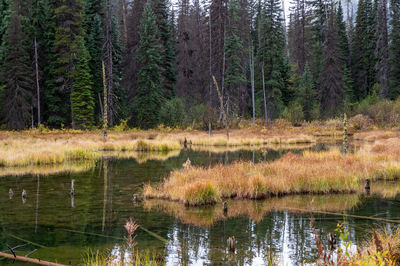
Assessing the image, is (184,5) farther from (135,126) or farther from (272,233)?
(272,233)

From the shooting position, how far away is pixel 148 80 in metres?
45.3

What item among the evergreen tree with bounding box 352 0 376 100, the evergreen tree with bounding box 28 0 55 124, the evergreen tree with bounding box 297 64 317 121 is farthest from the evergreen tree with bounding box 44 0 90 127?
the evergreen tree with bounding box 352 0 376 100

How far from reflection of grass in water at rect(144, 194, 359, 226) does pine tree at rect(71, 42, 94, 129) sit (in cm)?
3092

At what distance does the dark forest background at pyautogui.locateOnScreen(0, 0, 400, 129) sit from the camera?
41344 millimetres

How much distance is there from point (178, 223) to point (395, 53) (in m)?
49.9

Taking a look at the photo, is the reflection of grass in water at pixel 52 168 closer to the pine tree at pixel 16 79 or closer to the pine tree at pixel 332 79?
the pine tree at pixel 16 79

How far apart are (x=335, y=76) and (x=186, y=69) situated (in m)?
19.7

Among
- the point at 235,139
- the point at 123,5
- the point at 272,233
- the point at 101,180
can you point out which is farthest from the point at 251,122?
the point at 272,233

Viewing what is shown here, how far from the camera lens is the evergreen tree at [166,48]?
51903 millimetres

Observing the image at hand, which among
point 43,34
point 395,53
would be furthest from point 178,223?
point 395,53

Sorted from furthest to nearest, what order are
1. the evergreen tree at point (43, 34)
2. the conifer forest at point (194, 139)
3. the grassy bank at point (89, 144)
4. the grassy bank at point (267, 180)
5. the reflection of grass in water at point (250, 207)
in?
1. the evergreen tree at point (43, 34)
2. the grassy bank at point (89, 144)
3. the grassy bank at point (267, 180)
4. the reflection of grass in water at point (250, 207)
5. the conifer forest at point (194, 139)

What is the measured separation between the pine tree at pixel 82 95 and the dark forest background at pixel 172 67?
0.11m

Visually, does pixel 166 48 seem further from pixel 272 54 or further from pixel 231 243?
pixel 231 243

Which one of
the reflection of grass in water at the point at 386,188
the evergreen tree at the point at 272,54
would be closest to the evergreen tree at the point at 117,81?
the evergreen tree at the point at 272,54
